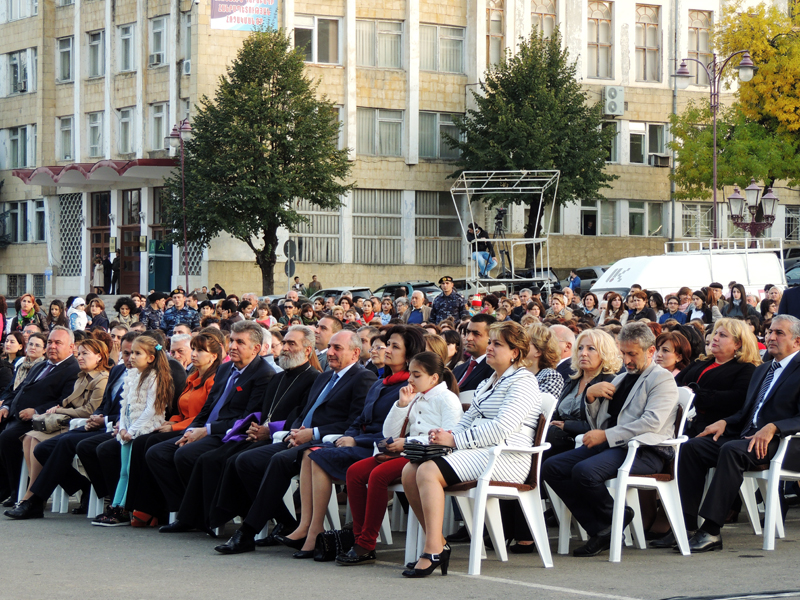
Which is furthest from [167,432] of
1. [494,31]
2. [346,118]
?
[494,31]

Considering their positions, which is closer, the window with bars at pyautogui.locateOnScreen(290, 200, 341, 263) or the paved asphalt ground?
the paved asphalt ground

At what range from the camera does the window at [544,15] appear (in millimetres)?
48812

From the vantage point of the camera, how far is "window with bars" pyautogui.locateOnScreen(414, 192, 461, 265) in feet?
155

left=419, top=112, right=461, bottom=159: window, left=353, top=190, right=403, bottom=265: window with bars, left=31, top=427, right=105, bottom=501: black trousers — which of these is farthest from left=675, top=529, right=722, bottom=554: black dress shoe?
left=419, top=112, right=461, bottom=159: window

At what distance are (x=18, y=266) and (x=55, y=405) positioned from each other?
135 feet

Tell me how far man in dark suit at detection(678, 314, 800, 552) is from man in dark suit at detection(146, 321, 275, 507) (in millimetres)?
3608

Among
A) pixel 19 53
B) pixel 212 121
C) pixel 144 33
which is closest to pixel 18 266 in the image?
pixel 19 53

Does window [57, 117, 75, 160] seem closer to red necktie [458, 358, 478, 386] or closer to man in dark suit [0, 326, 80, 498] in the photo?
man in dark suit [0, 326, 80, 498]

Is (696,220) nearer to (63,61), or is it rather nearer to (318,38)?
(318,38)

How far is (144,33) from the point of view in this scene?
46188 mm

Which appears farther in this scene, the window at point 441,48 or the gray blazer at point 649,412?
the window at point 441,48

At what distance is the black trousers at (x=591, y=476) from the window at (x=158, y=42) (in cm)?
3840

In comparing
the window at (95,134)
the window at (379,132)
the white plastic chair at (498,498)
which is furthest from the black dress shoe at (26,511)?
the window at (95,134)

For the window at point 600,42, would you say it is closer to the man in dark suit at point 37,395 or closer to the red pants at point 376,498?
the man in dark suit at point 37,395
